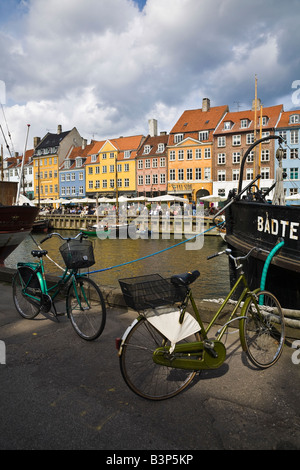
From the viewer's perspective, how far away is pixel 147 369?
3139mm

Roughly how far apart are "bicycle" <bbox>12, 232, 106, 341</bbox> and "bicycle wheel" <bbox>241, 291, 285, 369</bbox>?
1598 mm

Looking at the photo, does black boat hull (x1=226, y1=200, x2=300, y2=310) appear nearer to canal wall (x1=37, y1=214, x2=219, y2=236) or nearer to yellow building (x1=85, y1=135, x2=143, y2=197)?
canal wall (x1=37, y1=214, x2=219, y2=236)

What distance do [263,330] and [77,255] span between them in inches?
91.5

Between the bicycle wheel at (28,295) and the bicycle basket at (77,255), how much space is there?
788 millimetres

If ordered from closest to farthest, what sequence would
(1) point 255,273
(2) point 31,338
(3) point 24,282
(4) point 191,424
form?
(4) point 191,424 < (2) point 31,338 < (3) point 24,282 < (1) point 255,273

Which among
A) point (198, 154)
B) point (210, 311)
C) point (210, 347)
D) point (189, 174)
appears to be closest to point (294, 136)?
point (198, 154)

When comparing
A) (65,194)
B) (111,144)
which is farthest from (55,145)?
(111,144)

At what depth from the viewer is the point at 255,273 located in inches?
231

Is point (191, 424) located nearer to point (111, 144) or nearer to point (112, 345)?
point (112, 345)

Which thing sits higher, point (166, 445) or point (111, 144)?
point (111, 144)

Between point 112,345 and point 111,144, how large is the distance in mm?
60354

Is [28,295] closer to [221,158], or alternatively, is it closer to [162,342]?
[162,342]

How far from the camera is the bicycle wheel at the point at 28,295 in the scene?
16.3ft
